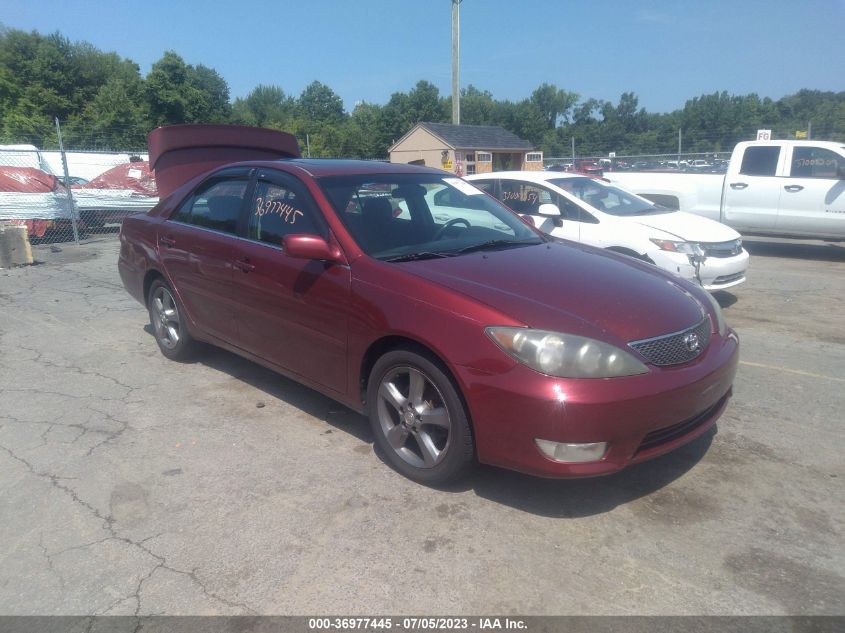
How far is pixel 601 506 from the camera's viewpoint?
3.24 meters

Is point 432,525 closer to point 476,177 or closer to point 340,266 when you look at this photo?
point 340,266

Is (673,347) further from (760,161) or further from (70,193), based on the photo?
(70,193)

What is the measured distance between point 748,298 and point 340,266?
6.11 metres

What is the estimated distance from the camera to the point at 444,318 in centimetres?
315

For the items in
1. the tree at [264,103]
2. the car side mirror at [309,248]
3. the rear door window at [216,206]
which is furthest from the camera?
the tree at [264,103]

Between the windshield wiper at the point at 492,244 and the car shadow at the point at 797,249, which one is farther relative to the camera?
the car shadow at the point at 797,249

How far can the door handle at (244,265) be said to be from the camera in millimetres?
4324

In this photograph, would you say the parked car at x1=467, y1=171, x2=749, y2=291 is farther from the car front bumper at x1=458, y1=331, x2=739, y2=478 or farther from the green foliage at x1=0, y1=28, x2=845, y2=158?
the green foliage at x1=0, y1=28, x2=845, y2=158

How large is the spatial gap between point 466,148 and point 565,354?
33.1 m

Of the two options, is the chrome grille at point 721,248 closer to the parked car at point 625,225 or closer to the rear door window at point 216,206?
the parked car at point 625,225

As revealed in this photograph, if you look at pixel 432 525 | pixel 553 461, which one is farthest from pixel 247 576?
pixel 553 461

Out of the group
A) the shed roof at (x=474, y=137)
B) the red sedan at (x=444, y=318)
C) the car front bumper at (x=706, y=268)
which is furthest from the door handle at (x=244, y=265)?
the shed roof at (x=474, y=137)

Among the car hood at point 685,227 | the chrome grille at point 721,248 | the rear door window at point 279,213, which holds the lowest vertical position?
the chrome grille at point 721,248

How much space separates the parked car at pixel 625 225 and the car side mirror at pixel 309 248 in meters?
3.74
